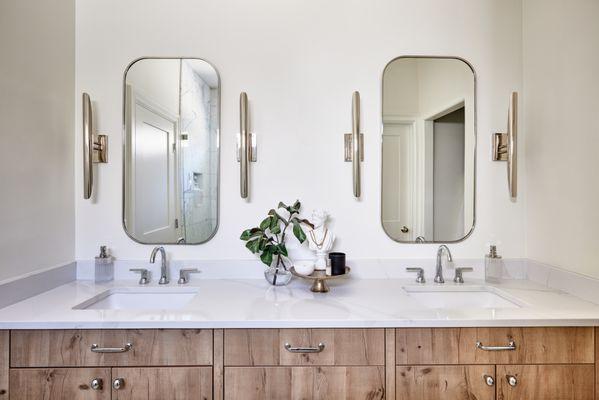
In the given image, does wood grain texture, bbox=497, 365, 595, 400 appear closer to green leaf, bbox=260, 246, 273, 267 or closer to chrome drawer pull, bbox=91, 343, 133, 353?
green leaf, bbox=260, 246, 273, 267

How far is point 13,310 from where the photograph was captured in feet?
4.00

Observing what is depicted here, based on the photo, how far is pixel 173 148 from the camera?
1.70 metres

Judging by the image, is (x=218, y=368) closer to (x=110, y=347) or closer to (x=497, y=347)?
(x=110, y=347)

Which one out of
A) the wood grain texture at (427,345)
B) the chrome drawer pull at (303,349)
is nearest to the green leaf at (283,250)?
the chrome drawer pull at (303,349)

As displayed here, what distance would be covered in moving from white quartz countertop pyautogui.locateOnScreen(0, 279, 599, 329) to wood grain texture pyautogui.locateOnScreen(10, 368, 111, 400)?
0.50 feet

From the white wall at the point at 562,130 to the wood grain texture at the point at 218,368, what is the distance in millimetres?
1351

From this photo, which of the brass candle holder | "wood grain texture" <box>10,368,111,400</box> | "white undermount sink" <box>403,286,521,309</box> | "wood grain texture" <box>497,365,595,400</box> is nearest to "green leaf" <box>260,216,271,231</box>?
the brass candle holder

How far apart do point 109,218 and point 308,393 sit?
1.19m

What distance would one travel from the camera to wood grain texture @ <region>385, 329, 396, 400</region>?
3.79ft

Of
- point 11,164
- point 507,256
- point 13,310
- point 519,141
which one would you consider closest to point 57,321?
point 13,310

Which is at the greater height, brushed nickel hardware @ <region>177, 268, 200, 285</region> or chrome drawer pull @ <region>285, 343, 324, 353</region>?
brushed nickel hardware @ <region>177, 268, 200, 285</region>

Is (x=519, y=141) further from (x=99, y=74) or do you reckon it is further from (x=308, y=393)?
(x=99, y=74)

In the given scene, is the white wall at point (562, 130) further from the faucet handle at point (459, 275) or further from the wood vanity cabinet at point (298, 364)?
the wood vanity cabinet at point (298, 364)

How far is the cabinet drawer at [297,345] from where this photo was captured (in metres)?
1.15
